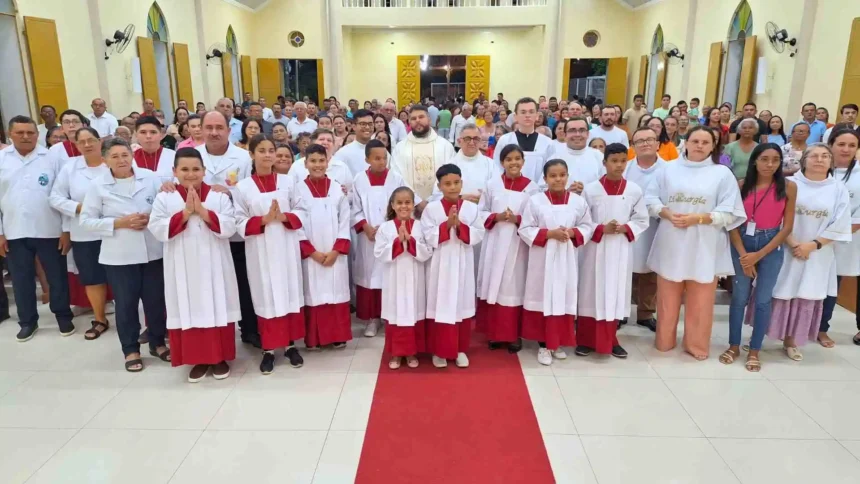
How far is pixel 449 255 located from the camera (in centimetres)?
359

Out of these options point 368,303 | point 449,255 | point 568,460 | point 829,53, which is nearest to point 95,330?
point 368,303

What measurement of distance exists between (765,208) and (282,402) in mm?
3345

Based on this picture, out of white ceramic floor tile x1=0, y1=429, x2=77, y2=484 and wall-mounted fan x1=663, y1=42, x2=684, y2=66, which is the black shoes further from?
wall-mounted fan x1=663, y1=42, x2=684, y2=66

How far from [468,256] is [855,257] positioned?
2.90 metres

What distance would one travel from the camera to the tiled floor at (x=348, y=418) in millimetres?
2736

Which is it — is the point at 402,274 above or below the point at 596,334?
above

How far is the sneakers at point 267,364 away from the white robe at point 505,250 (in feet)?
5.07

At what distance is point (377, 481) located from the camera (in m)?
2.64

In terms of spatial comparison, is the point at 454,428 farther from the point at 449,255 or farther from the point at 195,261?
the point at 195,261

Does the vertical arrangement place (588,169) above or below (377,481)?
above

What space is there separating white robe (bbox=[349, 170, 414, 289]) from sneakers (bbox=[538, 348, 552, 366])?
1281mm

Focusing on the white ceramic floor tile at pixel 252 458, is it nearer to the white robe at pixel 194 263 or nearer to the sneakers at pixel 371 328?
the white robe at pixel 194 263

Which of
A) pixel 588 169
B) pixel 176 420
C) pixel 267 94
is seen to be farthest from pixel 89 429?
pixel 267 94

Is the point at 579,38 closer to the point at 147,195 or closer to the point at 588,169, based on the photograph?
the point at 588,169
